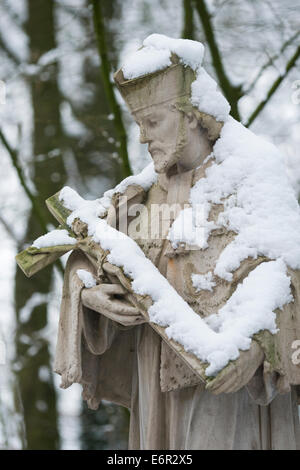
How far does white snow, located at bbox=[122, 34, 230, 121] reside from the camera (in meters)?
5.58

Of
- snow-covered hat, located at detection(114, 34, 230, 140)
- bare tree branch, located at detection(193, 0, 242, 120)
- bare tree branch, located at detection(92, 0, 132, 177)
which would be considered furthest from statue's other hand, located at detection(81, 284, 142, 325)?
bare tree branch, located at detection(193, 0, 242, 120)

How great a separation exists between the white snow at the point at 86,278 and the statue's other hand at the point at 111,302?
0.04 meters

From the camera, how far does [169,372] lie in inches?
214

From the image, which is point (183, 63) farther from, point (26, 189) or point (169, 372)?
point (26, 189)

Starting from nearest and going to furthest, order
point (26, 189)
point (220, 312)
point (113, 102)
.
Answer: point (220, 312) < point (113, 102) < point (26, 189)

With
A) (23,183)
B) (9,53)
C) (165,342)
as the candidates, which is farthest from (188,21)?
(165,342)

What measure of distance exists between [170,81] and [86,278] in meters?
0.91

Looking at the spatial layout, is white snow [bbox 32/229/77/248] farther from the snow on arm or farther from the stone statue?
the snow on arm

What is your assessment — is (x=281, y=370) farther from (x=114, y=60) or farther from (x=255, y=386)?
(x=114, y=60)

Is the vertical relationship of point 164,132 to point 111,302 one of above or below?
above

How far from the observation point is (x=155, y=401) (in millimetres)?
5578

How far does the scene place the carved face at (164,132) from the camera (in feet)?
18.4

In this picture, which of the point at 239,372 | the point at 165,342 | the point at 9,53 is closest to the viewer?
the point at 239,372

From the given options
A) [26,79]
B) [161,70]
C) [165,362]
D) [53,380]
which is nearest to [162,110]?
[161,70]
